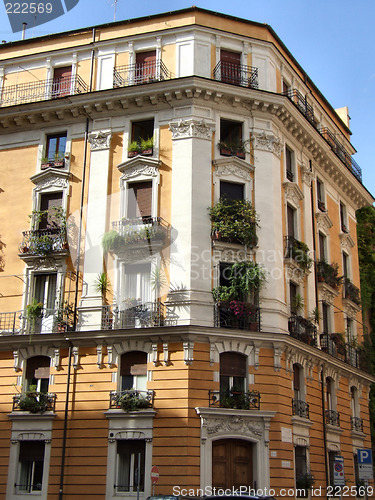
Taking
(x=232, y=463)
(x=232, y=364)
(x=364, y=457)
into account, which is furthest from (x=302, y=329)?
(x=364, y=457)

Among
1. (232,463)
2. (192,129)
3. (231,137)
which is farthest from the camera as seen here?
(231,137)

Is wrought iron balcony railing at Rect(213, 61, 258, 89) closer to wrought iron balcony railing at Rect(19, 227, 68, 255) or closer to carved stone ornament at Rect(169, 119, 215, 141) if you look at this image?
carved stone ornament at Rect(169, 119, 215, 141)

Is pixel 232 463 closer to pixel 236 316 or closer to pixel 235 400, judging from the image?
pixel 235 400

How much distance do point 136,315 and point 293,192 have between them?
11.0 metres

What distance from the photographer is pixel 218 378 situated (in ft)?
94.8

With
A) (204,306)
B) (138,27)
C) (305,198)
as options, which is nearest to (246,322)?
(204,306)

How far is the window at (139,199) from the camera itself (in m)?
31.9

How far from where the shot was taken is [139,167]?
3250 cm

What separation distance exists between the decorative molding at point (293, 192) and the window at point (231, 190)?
289 centimetres

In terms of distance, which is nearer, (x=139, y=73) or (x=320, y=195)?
(x=139, y=73)

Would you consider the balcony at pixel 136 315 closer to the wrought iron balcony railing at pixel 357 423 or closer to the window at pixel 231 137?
Result: the window at pixel 231 137

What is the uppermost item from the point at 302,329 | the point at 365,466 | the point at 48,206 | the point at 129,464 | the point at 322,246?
the point at 322,246

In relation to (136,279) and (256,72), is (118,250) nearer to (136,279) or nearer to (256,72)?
(136,279)

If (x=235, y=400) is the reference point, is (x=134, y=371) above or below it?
above
